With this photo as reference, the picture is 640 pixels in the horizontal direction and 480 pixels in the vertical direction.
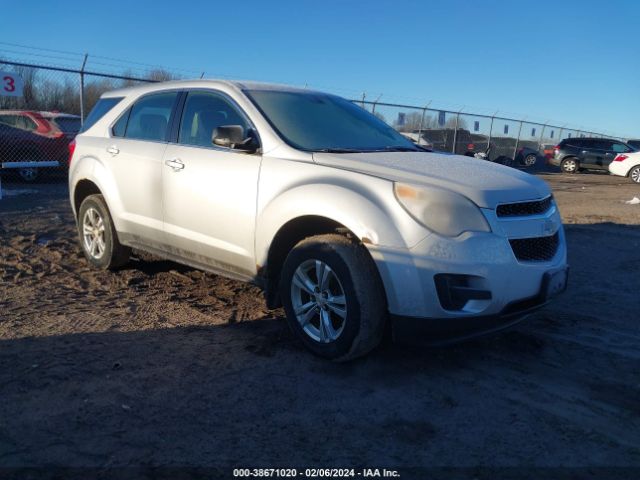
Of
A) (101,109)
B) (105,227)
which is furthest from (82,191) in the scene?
(101,109)

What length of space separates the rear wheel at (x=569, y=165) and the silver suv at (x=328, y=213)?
21359 mm

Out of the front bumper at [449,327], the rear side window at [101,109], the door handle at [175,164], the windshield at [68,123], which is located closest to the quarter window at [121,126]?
the rear side window at [101,109]

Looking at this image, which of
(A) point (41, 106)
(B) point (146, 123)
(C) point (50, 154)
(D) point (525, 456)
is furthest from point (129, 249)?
(A) point (41, 106)

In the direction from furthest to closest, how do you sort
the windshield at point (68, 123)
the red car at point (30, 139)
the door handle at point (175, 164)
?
1. the windshield at point (68, 123)
2. the red car at point (30, 139)
3. the door handle at point (175, 164)

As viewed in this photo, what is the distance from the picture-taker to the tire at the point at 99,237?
17.2 ft

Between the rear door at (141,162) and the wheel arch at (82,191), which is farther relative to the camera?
the wheel arch at (82,191)

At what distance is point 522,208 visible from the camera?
11.3 feet

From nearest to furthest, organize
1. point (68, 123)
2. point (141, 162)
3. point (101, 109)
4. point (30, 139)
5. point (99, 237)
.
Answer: point (141, 162), point (99, 237), point (101, 109), point (30, 139), point (68, 123)

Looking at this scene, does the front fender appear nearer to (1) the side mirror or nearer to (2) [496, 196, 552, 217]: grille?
(1) the side mirror

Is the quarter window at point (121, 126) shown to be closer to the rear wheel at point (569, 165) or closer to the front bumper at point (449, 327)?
the front bumper at point (449, 327)

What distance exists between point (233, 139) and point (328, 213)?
959mm

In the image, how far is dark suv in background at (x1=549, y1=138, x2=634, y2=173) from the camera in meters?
22.8

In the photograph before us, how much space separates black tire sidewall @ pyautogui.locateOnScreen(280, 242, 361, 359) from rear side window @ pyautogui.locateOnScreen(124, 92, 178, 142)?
1.83 m

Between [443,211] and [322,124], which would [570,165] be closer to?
[322,124]
